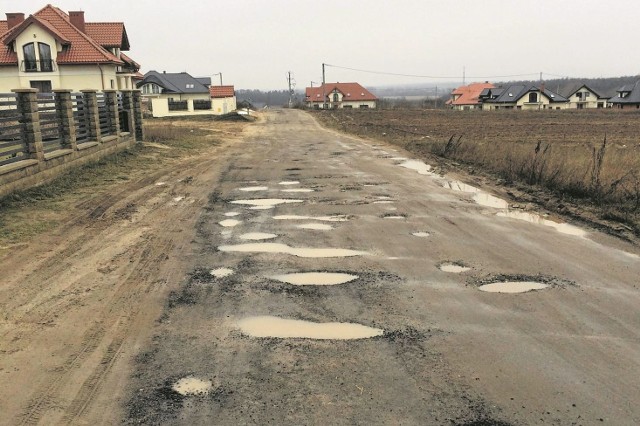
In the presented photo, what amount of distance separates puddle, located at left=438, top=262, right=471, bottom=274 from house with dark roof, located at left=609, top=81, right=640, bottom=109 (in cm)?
9808

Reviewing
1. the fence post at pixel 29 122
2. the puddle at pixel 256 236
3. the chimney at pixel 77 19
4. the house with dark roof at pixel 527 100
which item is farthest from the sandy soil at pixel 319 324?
the house with dark roof at pixel 527 100

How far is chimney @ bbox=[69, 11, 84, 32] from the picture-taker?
38.1m

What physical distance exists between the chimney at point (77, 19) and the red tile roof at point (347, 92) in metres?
78.3

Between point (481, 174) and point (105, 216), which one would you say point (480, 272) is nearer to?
point (105, 216)

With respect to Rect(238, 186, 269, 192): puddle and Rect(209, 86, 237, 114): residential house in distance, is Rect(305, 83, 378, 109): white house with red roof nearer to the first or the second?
Rect(209, 86, 237, 114): residential house in distance

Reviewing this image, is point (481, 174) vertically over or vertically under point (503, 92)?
under

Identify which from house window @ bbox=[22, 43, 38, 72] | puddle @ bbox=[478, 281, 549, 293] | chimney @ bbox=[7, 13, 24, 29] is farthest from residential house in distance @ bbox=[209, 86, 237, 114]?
puddle @ bbox=[478, 281, 549, 293]

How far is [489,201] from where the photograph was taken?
31.7ft

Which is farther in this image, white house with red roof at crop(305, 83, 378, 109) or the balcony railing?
white house with red roof at crop(305, 83, 378, 109)

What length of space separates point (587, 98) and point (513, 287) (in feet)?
384

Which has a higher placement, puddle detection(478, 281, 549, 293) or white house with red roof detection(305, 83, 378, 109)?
white house with red roof detection(305, 83, 378, 109)

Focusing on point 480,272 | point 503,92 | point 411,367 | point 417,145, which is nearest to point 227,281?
point 411,367

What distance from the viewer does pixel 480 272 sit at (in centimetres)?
567

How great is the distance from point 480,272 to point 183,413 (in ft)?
12.2
